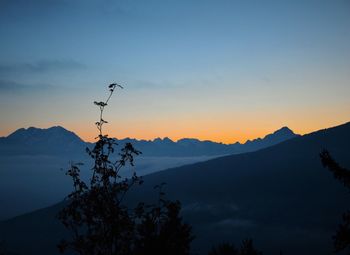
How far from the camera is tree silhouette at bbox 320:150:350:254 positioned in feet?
53.4

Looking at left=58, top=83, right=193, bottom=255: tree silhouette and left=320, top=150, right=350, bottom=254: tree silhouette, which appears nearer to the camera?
left=58, top=83, right=193, bottom=255: tree silhouette

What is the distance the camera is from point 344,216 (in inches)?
651

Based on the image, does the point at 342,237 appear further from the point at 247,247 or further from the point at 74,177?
the point at 247,247

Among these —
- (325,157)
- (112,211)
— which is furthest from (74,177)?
(325,157)

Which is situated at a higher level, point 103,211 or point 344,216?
point 103,211

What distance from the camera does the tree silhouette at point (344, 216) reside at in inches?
640

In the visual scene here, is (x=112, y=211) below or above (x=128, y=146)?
below

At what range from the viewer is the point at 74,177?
14.5 metres

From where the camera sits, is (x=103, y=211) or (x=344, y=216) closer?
(x=103, y=211)

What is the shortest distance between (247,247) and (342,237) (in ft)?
145

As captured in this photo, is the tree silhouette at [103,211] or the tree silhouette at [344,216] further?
the tree silhouette at [344,216]

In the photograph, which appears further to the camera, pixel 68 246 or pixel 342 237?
pixel 342 237

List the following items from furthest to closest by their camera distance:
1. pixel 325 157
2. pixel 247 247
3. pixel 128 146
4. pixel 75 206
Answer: pixel 247 247 < pixel 325 157 < pixel 128 146 < pixel 75 206

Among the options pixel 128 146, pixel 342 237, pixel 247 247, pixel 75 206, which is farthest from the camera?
pixel 247 247
